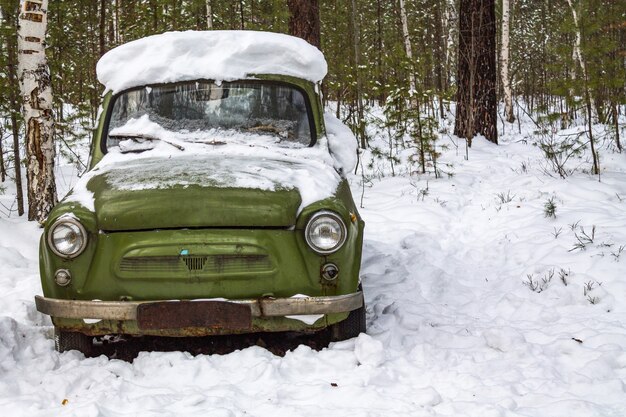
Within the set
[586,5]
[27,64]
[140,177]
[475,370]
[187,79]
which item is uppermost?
[586,5]

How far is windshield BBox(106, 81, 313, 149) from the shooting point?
13.7 ft

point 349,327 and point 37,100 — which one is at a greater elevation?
point 37,100

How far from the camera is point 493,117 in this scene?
1211cm

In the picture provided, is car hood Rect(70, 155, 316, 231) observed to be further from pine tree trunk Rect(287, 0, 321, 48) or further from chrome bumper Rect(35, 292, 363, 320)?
pine tree trunk Rect(287, 0, 321, 48)

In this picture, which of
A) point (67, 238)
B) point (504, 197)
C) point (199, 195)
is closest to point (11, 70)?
point (67, 238)

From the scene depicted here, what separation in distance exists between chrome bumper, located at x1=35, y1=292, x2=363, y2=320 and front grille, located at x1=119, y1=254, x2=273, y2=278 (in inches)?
6.6

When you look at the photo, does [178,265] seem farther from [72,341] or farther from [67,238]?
[72,341]

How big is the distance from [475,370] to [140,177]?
2287mm

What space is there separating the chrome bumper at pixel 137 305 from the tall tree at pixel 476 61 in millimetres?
8993

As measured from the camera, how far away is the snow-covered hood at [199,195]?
314 centimetres

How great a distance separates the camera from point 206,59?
14.8 ft

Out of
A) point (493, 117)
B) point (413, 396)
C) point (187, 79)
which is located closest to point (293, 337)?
point (413, 396)

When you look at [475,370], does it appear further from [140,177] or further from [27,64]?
[27,64]

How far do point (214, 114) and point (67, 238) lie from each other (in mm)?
1563
